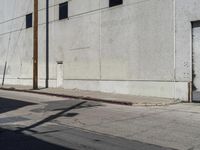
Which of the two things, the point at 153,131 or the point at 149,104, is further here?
the point at 149,104

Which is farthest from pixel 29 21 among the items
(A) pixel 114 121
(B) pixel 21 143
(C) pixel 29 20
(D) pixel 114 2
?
(B) pixel 21 143

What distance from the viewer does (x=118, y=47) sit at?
23.3 metres

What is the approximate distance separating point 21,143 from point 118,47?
14.2m

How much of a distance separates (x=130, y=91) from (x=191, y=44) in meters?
4.98

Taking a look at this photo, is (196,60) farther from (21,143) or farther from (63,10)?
(63,10)

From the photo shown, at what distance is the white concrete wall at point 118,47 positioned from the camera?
20031mm

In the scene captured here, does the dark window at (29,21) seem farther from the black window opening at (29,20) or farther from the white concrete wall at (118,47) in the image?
the white concrete wall at (118,47)

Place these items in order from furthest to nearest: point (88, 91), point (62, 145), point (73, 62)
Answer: point (73, 62), point (88, 91), point (62, 145)

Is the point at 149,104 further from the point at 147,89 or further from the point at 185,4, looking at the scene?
the point at 185,4

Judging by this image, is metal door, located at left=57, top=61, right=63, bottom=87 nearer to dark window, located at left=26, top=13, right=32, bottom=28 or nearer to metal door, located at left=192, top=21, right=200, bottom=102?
dark window, located at left=26, top=13, right=32, bottom=28

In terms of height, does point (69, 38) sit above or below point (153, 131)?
above

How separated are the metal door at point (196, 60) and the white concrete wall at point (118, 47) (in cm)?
44

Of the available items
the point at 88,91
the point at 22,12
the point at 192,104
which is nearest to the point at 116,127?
the point at 192,104

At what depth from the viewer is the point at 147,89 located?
21.1m
